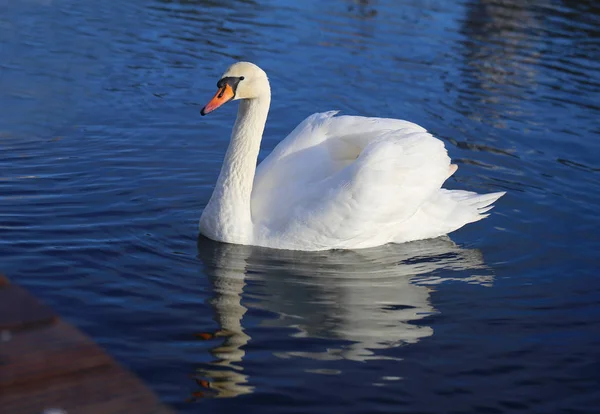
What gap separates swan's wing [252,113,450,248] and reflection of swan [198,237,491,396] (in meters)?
0.24

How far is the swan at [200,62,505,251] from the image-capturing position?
7070mm

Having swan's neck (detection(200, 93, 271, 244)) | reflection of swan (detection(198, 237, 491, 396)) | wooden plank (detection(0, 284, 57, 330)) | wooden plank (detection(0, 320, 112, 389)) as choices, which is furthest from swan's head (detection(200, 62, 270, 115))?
wooden plank (detection(0, 320, 112, 389))

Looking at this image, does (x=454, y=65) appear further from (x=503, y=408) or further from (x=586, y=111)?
(x=503, y=408)

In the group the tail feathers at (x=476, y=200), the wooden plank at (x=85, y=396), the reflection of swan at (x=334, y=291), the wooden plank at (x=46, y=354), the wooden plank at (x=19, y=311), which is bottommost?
the reflection of swan at (x=334, y=291)

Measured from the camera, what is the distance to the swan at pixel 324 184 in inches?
278

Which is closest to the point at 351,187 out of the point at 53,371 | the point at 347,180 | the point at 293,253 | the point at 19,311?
the point at 347,180

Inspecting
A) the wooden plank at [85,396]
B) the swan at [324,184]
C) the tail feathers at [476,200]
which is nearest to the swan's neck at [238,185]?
the swan at [324,184]

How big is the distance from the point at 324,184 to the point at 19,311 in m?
3.54

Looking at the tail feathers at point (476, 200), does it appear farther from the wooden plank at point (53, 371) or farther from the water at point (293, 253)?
the wooden plank at point (53, 371)

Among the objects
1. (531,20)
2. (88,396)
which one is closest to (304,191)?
(88,396)

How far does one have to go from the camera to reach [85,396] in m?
3.70

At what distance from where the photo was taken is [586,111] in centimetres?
1205

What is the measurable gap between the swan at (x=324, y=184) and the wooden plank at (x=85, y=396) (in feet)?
11.1

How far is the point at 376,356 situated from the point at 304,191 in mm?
1979
